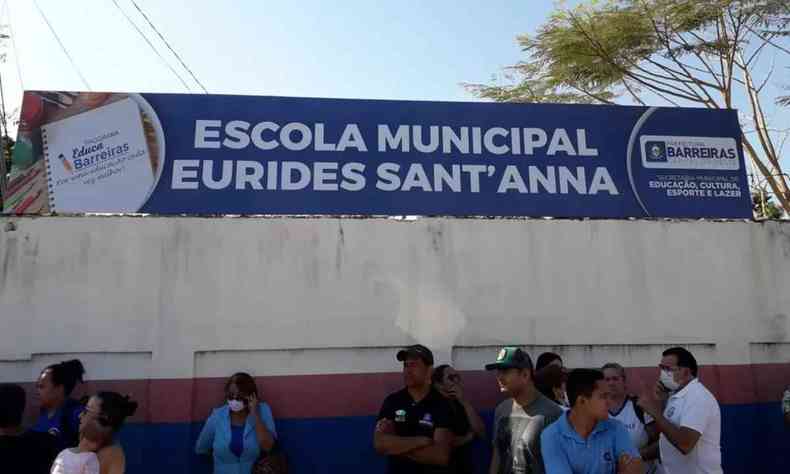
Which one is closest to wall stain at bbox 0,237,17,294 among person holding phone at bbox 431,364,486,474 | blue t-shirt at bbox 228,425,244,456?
blue t-shirt at bbox 228,425,244,456

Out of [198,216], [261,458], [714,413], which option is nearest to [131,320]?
[198,216]

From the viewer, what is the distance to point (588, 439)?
11.1ft

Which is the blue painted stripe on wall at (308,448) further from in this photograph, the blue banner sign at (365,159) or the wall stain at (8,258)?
the blue banner sign at (365,159)

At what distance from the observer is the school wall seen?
5.88 meters

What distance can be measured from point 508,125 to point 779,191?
7.00 metres

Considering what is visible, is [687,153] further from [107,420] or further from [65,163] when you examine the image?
[65,163]

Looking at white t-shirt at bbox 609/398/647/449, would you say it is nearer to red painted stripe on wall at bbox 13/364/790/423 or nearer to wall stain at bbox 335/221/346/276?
red painted stripe on wall at bbox 13/364/790/423

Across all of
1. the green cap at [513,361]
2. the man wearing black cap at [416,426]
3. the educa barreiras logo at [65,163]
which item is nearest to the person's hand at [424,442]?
the man wearing black cap at [416,426]

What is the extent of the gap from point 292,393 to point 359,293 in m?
1.09

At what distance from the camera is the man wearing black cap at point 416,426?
467 cm

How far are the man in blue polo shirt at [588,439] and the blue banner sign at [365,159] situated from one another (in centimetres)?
325

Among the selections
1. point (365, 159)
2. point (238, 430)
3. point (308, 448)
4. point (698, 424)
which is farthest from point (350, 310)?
point (698, 424)

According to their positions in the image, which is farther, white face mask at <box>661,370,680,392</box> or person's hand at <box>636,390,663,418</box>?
white face mask at <box>661,370,680,392</box>

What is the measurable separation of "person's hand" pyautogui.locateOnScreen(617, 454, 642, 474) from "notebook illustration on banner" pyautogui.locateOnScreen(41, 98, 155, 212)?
490 centimetres
